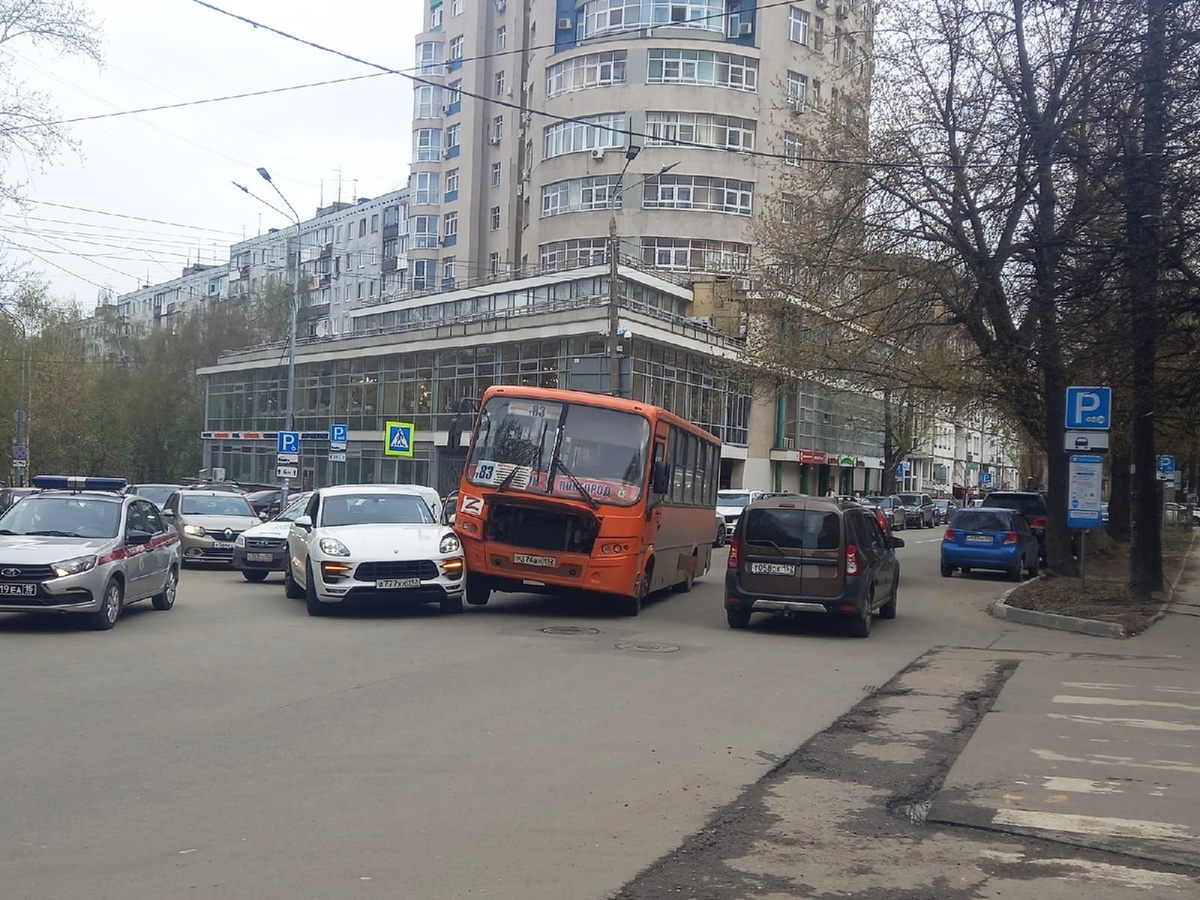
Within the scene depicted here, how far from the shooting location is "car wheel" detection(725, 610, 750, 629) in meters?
16.6

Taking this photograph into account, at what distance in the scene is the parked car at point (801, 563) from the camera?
1587cm

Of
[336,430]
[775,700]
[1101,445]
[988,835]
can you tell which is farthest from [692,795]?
[336,430]

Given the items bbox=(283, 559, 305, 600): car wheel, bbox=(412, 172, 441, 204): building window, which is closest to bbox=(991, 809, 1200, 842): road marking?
bbox=(283, 559, 305, 600): car wheel

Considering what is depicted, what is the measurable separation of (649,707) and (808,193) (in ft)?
64.8

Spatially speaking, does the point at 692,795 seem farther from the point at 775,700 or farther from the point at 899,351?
the point at 899,351

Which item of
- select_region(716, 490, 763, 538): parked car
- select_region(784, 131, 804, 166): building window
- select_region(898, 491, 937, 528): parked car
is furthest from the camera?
select_region(898, 491, 937, 528): parked car

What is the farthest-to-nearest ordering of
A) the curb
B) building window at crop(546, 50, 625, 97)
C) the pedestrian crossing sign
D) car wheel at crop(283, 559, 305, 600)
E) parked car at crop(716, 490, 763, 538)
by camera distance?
building window at crop(546, 50, 625, 97) < parked car at crop(716, 490, 763, 538) < the pedestrian crossing sign < car wheel at crop(283, 559, 305, 600) < the curb

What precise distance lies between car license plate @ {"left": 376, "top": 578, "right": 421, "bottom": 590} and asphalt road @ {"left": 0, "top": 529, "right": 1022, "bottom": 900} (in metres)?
0.49

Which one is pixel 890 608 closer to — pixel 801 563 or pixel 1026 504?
pixel 801 563

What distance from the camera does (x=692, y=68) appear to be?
188 feet

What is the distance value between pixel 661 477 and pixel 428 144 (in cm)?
6333

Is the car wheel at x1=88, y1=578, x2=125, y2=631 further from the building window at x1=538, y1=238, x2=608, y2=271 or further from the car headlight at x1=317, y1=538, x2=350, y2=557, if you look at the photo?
the building window at x1=538, y1=238, x2=608, y2=271

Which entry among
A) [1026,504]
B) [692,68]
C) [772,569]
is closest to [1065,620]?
→ [772,569]

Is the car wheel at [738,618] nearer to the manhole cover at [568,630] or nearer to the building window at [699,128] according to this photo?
the manhole cover at [568,630]
